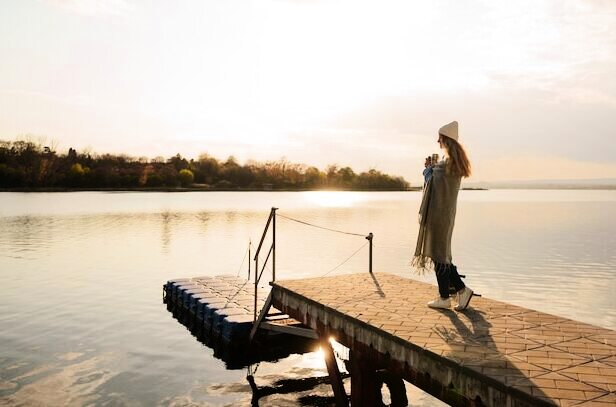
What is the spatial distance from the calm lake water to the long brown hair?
617cm

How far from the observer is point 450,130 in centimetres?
801

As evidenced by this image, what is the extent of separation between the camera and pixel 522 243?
151 ft

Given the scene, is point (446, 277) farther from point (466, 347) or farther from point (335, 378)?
point (335, 378)

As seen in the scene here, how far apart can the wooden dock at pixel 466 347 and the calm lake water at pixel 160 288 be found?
3172mm

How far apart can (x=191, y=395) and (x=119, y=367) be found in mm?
2629

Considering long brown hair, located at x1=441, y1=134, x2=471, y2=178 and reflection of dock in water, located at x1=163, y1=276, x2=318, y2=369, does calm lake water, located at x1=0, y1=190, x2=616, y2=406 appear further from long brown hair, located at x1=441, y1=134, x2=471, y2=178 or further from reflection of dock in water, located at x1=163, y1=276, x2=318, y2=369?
long brown hair, located at x1=441, y1=134, x2=471, y2=178

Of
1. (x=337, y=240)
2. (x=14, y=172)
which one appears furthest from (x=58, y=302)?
(x=14, y=172)

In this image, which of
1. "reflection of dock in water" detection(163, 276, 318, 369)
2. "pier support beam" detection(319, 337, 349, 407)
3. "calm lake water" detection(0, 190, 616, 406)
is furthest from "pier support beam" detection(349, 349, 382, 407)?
"reflection of dock in water" detection(163, 276, 318, 369)

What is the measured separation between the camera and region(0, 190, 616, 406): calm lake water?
1276 cm

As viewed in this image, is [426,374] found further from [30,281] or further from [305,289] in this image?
[30,281]

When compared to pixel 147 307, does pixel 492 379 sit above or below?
above

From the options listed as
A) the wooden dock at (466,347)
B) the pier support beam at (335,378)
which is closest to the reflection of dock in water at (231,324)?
the pier support beam at (335,378)

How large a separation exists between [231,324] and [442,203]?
814 cm

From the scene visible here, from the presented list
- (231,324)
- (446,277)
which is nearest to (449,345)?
(446,277)
